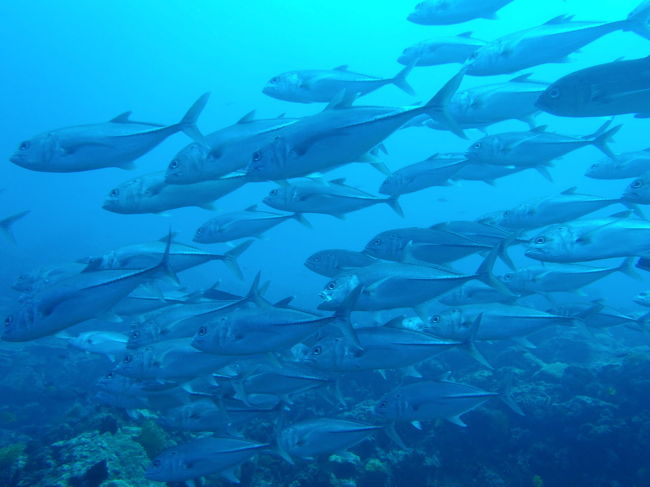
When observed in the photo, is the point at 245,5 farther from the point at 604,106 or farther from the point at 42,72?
the point at 604,106

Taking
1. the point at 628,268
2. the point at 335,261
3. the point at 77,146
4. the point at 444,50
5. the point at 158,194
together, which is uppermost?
the point at 444,50

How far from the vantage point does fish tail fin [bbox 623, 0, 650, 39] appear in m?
4.99

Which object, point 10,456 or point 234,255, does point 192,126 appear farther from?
point 10,456

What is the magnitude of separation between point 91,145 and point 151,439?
12.2 feet

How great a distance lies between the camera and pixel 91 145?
4.02m

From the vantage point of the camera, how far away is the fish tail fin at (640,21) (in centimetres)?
499

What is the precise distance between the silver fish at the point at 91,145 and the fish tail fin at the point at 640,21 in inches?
189

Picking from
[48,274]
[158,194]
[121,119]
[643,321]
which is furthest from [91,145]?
[643,321]

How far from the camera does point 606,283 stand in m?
46.0

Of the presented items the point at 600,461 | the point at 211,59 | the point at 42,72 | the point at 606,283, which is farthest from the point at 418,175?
the point at 42,72

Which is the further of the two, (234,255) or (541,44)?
(234,255)

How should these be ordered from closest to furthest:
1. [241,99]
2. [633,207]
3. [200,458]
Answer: [200,458], [633,207], [241,99]

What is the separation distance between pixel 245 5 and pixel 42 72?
5260 cm

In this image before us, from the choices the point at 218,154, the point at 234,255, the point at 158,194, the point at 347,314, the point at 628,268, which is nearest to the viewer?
the point at 347,314
